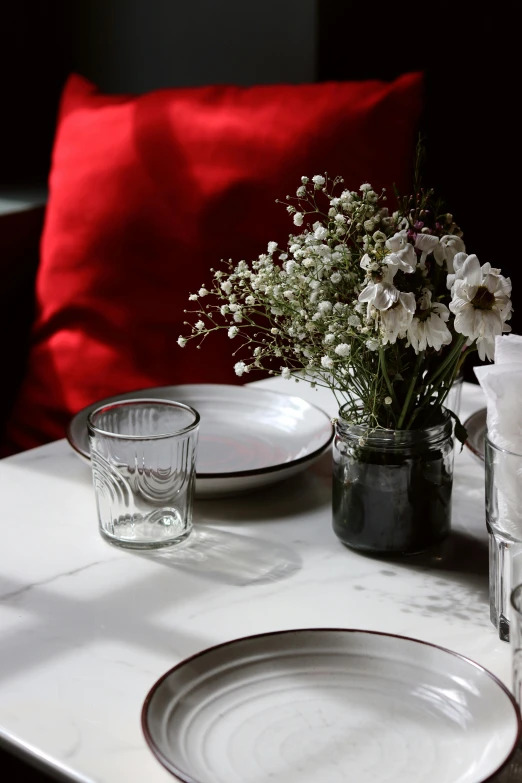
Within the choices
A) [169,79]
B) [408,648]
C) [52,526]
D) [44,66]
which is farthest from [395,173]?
[44,66]

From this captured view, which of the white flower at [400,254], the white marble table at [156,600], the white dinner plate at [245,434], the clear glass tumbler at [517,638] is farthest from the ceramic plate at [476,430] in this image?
the clear glass tumbler at [517,638]

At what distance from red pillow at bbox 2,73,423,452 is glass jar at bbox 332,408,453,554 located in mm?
887

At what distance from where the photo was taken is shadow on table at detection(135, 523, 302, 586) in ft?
2.86

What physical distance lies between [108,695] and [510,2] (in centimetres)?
160

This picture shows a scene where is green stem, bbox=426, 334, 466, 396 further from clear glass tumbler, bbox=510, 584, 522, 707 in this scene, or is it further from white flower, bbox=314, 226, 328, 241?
clear glass tumbler, bbox=510, 584, 522, 707

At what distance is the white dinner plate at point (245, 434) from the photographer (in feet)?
3.32

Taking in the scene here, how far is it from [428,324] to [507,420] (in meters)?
0.11

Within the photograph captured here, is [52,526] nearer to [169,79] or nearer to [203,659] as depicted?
[203,659]

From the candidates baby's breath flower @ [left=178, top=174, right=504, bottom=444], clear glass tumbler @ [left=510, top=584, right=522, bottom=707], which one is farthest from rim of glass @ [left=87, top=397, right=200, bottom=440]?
clear glass tumbler @ [left=510, top=584, right=522, bottom=707]

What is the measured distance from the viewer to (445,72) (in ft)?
6.32

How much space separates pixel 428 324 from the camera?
788 mm

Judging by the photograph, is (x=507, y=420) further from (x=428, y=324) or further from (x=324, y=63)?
(x=324, y=63)

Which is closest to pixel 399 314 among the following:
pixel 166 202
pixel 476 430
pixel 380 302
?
pixel 380 302

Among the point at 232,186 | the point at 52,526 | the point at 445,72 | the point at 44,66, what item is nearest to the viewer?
the point at 52,526
